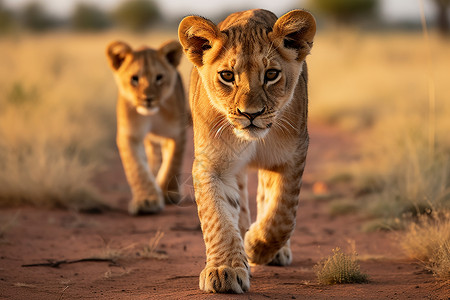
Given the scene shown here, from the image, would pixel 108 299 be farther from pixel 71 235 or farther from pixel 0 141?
pixel 0 141

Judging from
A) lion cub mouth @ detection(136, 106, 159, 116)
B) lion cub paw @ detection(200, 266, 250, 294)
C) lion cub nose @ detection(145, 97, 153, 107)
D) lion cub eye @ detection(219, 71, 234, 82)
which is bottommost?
lion cub paw @ detection(200, 266, 250, 294)

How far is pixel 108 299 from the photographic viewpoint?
13.9ft

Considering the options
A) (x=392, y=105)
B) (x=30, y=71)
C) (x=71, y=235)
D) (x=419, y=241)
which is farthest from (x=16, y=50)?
(x=419, y=241)

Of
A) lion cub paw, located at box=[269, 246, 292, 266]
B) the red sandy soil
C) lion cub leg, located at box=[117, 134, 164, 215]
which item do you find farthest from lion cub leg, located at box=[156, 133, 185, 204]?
lion cub paw, located at box=[269, 246, 292, 266]

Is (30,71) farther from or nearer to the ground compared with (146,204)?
farther from the ground

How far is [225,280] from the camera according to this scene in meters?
4.09

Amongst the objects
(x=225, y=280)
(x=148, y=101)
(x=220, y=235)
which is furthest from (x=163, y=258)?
(x=148, y=101)

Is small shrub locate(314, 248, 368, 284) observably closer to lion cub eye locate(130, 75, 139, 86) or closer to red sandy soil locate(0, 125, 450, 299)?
red sandy soil locate(0, 125, 450, 299)

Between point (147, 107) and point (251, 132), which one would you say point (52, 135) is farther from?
point (251, 132)

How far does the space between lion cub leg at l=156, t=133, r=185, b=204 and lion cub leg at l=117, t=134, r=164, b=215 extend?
0.29m

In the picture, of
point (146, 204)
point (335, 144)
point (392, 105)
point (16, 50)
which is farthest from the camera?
point (16, 50)

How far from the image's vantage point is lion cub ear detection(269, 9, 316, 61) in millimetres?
4316

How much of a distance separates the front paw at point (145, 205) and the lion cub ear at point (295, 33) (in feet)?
11.6

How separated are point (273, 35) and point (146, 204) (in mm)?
3654
